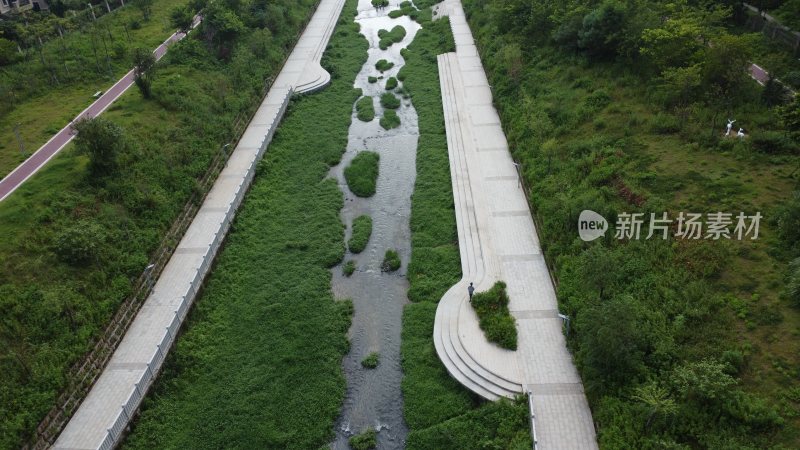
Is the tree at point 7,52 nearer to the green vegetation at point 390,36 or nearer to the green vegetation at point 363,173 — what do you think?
the green vegetation at point 363,173

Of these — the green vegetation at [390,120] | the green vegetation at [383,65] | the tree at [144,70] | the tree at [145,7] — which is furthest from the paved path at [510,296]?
the tree at [145,7]

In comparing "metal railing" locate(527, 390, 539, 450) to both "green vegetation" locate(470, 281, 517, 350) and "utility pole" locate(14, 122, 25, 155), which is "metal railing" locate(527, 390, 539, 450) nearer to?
"green vegetation" locate(470, 281, 517, 350)

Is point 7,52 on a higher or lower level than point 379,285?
higher

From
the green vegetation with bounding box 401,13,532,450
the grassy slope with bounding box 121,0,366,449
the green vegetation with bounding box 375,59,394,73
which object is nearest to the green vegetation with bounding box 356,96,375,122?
the green vegetation with bounding box 401,13,532,450

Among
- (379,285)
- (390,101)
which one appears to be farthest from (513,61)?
(379,285)

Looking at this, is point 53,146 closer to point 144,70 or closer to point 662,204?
point 144,70

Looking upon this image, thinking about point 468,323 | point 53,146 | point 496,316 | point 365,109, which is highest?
point 53,146

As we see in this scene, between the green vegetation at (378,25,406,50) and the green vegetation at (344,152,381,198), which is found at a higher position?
the green vegetation at (378,25,406,50)
